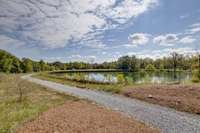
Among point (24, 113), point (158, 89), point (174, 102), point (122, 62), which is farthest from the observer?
point (122, 62)

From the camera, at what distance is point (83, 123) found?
7.21 metres

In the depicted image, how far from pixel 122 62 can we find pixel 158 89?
3460 inches

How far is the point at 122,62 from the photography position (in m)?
101

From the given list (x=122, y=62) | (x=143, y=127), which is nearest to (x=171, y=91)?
(x=143, y=127)

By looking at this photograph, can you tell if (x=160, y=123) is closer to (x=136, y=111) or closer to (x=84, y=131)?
(x=136, y=111)

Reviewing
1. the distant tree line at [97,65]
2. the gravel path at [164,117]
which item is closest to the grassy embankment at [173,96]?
the gravel path at [164,117]

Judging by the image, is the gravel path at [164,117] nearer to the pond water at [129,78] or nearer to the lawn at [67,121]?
the lawn at [67,121]

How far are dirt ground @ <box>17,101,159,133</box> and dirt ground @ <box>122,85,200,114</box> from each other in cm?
364

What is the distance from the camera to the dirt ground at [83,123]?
645 cm

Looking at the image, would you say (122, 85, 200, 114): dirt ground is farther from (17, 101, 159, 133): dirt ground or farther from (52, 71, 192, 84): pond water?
(52, 71, 192, 84): pond water

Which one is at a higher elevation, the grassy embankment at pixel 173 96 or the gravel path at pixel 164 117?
the grassy embankment at pixel 173 96

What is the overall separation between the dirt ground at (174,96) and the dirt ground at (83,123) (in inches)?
144

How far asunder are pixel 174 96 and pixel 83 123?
6974 mm

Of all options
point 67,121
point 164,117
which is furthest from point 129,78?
point 67,121
